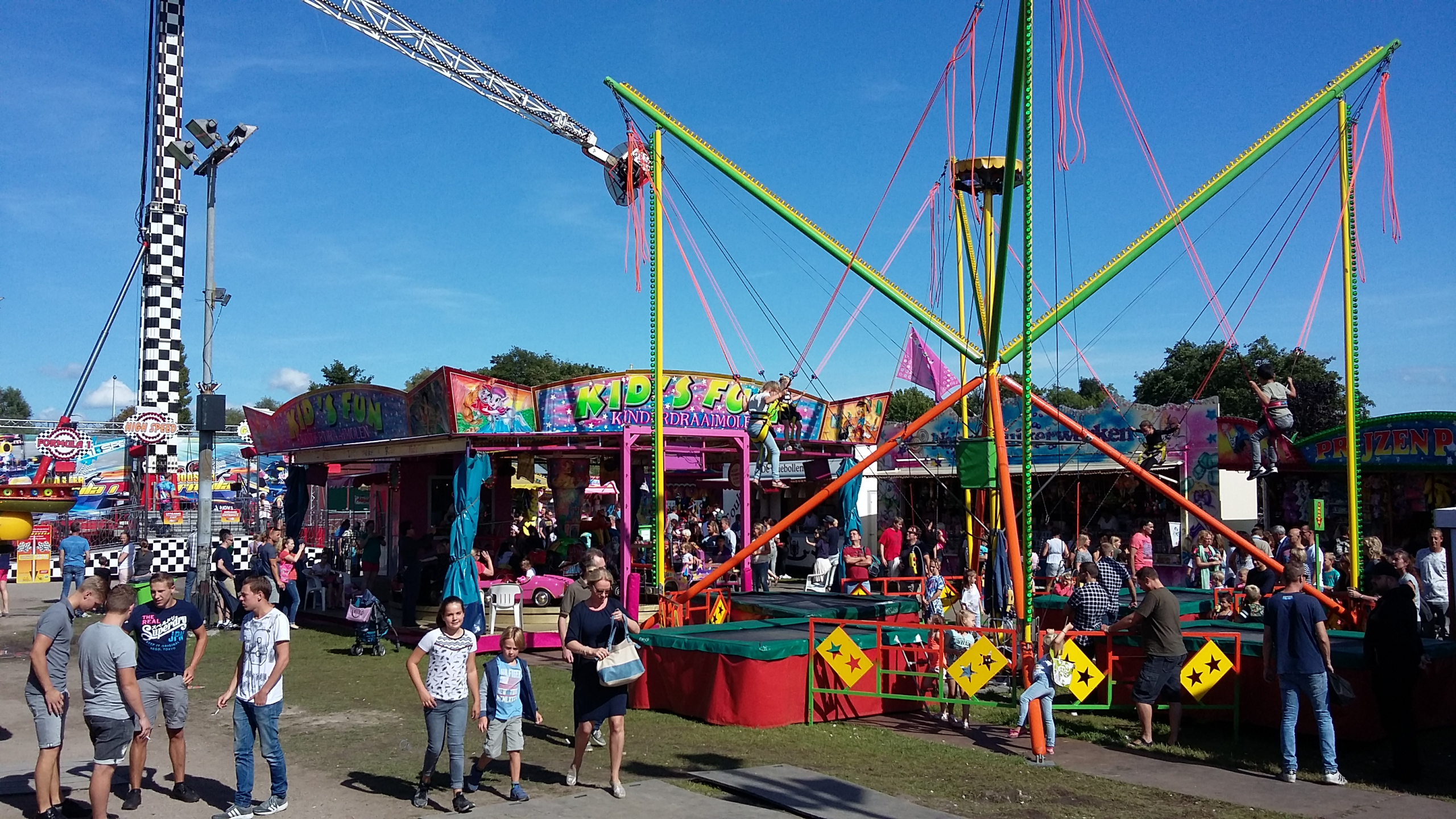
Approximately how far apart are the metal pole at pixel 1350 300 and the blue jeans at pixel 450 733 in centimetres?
974

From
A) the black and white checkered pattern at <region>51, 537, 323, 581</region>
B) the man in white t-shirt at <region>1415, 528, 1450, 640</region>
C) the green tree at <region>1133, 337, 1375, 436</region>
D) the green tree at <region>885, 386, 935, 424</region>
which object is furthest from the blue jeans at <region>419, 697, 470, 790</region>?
the green tree at <region>885, 386, 935, 424</region>

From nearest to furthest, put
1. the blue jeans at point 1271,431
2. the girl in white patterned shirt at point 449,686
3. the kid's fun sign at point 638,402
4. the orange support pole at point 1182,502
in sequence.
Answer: the girl in white patterned shirt at point 449,686
the orange support pole at point 1182,502
the blue jeans at point 1271,431
the kid's fun sign at point 638,402

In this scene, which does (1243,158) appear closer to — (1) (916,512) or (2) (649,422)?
(2) (649,422)

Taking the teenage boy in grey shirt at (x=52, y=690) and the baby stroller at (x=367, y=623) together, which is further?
the baby stroller at (x=367, y=623)

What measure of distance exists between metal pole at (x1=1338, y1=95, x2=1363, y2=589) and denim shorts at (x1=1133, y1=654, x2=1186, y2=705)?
3.89 meters

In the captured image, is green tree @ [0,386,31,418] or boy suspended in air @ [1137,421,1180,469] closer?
boy suspended in air @ [1137,421,1180,469]

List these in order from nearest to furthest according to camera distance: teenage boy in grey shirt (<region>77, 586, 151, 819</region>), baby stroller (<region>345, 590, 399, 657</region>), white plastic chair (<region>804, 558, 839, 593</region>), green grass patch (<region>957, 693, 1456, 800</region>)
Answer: teenage boy in grey shirt (<region>77, 586, 151, 819</region>), green grass patch (<region>957, 693, 1456, 800</region>), baby stroller (<region>345, 590, 399, 657</region>), white plastic chair (<region>804, 558, 839, 593</region>)

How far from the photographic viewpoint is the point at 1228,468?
2314 centimetres

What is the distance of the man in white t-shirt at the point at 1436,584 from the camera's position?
41.1ft

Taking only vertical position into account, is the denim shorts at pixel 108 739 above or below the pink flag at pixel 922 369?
below

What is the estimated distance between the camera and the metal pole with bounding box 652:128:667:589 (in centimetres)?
1393

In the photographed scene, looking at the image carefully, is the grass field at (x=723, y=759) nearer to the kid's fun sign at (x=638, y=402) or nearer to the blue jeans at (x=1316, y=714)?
the blue jeans at (x=1316, y=714)

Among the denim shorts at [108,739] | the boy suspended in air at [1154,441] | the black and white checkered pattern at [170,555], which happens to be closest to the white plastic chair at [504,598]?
the black and white checkered pattern at [170,555]

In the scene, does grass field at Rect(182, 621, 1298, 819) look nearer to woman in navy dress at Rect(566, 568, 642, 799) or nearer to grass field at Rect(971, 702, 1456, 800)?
woman in navy dress at Rect(566, 568, 642, 799)
